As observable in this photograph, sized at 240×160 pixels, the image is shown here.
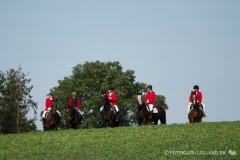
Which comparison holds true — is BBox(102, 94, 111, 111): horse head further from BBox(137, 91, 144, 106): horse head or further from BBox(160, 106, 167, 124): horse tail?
BBox(160, 106, 167, 124): horse tail

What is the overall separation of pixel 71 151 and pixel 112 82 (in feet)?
179

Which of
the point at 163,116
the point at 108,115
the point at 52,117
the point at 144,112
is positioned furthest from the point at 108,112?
the point at 163,116

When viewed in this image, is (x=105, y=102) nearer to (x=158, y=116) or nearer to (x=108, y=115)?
(x=108, y=115)

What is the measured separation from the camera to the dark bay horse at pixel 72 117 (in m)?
40.6

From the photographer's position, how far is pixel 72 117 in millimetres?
40875

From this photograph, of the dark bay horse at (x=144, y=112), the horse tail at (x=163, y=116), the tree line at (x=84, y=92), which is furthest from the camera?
the tree line at (x=84, y=92)

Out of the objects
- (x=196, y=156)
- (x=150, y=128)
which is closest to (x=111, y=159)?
(x=196, y=156)

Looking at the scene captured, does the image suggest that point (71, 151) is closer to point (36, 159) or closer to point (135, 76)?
point (36, 159)

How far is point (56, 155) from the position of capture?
26984mm

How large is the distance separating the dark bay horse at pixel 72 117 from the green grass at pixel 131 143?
17.0 feet

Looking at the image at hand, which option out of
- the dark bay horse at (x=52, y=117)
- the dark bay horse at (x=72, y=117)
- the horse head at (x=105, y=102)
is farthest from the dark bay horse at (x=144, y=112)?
the dark bay horse at (x=52, y=117)

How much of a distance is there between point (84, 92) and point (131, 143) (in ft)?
173

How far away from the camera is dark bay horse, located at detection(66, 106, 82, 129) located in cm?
4062

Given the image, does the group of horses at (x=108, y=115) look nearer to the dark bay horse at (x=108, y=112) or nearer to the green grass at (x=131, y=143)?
the dark bay horse at (x=108, y=112)
